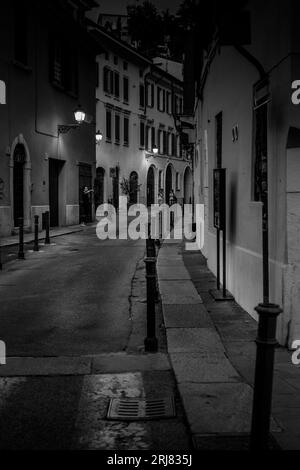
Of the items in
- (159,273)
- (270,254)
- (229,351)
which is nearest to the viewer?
(229,351)

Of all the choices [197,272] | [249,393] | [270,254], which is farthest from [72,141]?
[249,393]

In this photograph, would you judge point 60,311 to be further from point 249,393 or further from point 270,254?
point 249,393

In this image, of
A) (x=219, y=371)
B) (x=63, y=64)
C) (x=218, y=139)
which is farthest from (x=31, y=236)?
(x=219, y=371)

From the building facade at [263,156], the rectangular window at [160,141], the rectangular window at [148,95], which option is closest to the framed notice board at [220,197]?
the building facade at [263,156]

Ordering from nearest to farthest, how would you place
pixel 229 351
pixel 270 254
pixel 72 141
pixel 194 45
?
pixel 229 351, pixel 270 254, pixel 194 45, pixel 72 141

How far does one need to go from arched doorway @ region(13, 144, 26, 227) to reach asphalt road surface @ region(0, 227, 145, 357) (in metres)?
5.82

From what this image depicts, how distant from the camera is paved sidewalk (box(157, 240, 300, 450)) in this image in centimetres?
423

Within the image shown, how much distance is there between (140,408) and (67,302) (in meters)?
4.82

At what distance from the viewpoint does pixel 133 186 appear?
4681 centimetres

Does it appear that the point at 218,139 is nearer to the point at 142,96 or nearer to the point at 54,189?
the point at 54,189

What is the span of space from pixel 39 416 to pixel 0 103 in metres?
17.3

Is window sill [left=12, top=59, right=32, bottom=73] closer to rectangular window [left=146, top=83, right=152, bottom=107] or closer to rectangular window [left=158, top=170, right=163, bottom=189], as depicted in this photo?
rectangular window [left=146, top=83, right=152, bottom=107]

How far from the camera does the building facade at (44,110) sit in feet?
69.6

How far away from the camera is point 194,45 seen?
1611 cm
